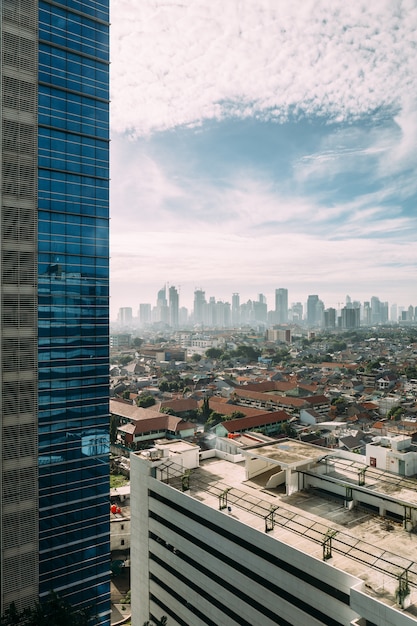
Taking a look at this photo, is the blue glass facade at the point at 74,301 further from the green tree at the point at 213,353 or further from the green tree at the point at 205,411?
the green tree at the point at 213,353

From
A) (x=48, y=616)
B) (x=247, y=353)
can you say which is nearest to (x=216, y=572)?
(x=48, y=616)

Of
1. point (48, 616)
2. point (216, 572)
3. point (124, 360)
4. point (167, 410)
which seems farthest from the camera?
point (124, 360)

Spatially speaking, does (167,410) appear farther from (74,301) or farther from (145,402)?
(74,301)

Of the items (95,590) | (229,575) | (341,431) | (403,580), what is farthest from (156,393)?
(403,580)

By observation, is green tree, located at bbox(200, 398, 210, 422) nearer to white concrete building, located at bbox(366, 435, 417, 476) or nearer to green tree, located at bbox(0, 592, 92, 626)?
white concrete building, located at bbox(366, 435, 417, 476)

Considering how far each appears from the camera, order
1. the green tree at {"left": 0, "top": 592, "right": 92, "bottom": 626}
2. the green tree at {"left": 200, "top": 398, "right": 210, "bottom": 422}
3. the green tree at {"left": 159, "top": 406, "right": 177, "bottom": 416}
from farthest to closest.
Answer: the green tree at {"left": 200, "top": 398, "right": 210, "bottom": 422} < the green tree at {"left": 159, "top": 406, "right": 177, "bottom": 416} < the green tree at {"left": 0, "top": 592, "right": 92, "bottom": 626}

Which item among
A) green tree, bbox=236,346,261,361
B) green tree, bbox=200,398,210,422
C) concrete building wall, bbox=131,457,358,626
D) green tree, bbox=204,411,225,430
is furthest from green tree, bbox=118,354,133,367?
concrete building wall, bbox=131,457,358,626

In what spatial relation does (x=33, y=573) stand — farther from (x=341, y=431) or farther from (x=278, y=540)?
(x=341, y=431)
